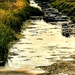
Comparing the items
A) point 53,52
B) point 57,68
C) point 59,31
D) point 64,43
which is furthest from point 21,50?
point 59,31

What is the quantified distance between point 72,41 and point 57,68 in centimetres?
1003

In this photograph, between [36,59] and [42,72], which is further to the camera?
[36,59]

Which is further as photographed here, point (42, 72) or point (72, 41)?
point (72, 41)

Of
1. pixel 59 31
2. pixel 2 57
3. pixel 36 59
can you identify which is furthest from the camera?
pixel 59 31

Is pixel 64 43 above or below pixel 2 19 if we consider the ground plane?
below

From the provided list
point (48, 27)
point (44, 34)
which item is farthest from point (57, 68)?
point (48, 27)

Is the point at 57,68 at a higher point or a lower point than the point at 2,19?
lower

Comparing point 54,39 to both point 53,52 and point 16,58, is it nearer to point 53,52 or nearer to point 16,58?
point 53,52

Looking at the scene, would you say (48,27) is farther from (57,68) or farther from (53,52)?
(57,68)

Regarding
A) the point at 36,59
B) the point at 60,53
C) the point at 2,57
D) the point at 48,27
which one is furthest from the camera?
the point at 48,27

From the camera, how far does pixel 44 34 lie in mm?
32781

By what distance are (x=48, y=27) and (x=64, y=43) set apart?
10413 mm

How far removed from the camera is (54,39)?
29766mm

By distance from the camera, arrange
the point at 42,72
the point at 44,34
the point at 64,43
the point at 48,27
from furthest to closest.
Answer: the point at 48,27, the point at 44,34, the point at 64,43, the point at 42,72
